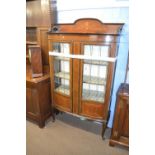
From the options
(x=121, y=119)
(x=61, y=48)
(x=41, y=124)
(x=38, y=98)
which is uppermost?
(x=61, y=48)

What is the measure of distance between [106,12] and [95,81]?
37.5 inches

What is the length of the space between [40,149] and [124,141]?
1124 millimetres

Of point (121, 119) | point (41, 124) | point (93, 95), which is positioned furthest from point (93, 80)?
point (41, 124)

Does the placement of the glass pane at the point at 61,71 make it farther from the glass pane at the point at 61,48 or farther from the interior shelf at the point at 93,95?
the interior shelf at the point at 93,95

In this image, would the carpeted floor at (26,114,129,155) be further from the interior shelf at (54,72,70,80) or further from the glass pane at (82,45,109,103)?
the interior shelf at (54,72,70,80)

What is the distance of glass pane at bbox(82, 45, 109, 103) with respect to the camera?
1815mm

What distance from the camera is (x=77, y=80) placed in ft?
6.30

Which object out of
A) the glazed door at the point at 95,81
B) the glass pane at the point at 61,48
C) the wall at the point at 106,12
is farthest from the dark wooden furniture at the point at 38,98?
the wall at the point at 106,12

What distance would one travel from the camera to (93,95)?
2.05m

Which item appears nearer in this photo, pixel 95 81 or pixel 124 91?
pixel 124 91

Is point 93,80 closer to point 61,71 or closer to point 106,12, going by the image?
point 61,71

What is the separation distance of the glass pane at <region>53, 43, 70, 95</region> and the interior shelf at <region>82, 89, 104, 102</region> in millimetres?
262

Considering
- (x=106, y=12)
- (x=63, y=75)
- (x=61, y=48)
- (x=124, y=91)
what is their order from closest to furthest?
(x=124, y=91) → (x=106, y=12) → (x=61, y=48) → (x=63, y=75)

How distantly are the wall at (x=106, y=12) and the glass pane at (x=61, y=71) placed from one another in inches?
20.4
